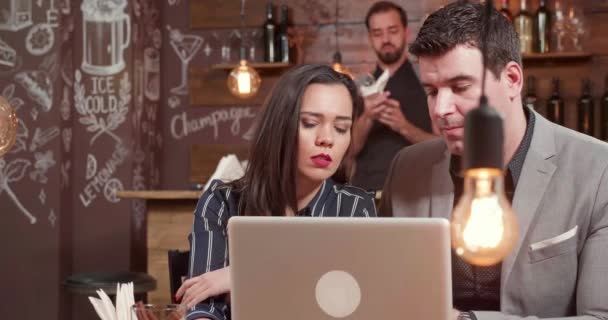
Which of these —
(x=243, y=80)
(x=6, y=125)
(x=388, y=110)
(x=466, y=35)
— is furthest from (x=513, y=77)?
(x=243, y=80)

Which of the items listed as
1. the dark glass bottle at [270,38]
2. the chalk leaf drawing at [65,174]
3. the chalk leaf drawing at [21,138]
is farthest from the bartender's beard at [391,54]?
the chalk leaf drawing at [21,138]

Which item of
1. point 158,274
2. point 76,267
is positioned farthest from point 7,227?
point 158,274

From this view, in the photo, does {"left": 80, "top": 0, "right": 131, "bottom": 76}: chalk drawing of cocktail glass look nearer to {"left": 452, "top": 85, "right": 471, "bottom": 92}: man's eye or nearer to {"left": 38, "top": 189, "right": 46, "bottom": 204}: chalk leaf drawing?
{"left": 38, "top": 189, "right": 46, "bottom": 204}: chalk leaf drawing

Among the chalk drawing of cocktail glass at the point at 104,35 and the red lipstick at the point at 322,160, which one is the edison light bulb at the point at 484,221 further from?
the chalk drawing of cocktail glass at the point at 104,35

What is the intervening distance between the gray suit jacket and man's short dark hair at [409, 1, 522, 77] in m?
0.24

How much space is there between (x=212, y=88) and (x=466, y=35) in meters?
4.01

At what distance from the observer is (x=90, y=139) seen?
493 cm

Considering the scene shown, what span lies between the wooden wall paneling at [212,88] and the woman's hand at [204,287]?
3864 mm

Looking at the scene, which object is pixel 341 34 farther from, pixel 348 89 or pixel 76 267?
pixel 348 89

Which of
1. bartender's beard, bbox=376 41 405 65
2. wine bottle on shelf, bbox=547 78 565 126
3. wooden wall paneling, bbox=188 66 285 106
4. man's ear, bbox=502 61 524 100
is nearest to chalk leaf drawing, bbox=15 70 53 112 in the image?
wooden wall paneling, bbox=188 66 285 106

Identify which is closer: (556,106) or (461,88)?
(461,88)

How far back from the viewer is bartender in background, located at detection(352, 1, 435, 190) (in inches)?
189

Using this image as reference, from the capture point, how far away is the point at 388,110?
4.83 meters

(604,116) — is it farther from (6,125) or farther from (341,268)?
(341,268)
